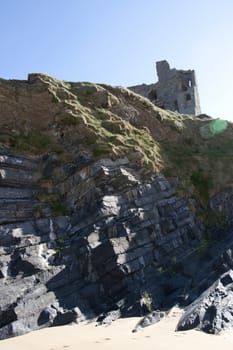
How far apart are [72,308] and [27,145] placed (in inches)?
341

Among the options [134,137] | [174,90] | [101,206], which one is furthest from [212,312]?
[174,90]

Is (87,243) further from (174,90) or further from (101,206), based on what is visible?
(174,90)

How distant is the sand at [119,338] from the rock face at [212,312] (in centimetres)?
32

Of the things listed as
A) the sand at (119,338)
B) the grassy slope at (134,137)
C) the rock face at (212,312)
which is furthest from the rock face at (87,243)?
the rock face at (212,312)

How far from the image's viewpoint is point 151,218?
1548cm

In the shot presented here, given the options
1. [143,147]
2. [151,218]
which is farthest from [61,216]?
[143,147]

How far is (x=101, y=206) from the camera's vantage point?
14.9 metres

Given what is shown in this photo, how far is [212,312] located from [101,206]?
6.47 metres

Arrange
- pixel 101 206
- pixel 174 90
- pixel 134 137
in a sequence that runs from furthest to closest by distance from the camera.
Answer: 1. pixel 174 90
2. pixel 134 137
3. pixel 101 206

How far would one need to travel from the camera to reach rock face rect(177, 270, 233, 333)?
29.9 ft

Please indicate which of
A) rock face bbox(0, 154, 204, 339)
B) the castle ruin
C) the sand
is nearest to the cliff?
rock face bbox(0, 154, 204, 339)

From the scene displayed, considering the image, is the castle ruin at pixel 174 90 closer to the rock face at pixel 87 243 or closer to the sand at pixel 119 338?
the rock face at pixel 87 243

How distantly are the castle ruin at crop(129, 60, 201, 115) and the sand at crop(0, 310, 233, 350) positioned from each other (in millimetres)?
38839

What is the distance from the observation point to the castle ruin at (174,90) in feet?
153
